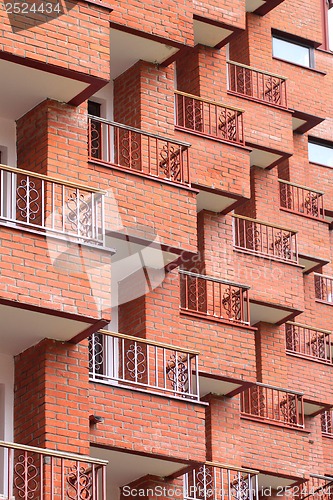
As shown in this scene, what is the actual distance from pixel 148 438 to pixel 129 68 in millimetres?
7181

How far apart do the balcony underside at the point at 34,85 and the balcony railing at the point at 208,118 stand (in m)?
5.12

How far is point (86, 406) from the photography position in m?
25.8

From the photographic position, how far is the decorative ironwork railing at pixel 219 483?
29188 millimetres

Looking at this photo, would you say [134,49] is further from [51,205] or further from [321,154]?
[321,154]

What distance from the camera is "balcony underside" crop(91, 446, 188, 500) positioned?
27000mm

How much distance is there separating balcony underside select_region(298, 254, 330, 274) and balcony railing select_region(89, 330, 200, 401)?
7.87 meters

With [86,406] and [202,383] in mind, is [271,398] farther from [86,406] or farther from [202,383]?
[86,406]

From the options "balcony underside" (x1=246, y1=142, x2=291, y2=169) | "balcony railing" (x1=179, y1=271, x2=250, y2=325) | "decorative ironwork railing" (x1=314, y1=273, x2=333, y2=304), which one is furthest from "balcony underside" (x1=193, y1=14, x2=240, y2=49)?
"decorative ironwork railing" (x1=314, y1=273, x2=333, y2=304)

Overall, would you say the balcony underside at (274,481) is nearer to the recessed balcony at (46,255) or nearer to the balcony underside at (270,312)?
the balcony underside at (270,312)

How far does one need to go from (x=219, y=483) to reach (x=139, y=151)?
599 cm

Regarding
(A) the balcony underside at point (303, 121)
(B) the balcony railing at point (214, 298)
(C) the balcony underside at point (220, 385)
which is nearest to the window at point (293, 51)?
(A) the balcony underside at point (303, 121)

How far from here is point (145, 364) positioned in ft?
93.2

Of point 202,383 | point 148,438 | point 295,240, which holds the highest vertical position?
point 295,240

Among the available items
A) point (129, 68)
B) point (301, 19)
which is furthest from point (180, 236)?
point (301, 19)
